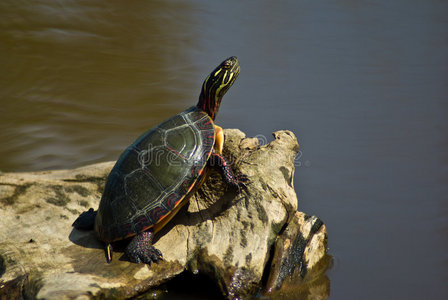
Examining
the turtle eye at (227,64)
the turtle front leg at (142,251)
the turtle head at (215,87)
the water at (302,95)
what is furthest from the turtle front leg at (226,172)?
the water at (302,95)

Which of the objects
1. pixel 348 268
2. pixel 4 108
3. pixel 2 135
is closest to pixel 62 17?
pixel 4 108

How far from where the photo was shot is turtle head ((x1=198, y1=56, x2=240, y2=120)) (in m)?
4.38

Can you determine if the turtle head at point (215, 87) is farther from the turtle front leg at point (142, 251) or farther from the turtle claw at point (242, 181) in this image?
the turtle front leg at point (142, 251)

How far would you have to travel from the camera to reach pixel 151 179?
144 inches

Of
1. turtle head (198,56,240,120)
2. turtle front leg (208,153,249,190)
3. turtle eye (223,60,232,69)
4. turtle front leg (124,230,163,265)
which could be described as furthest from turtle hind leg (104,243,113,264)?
turtle eye (223,60,232,69)

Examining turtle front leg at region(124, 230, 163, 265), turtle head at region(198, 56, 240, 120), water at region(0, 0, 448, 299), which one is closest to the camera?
turtle front leg at region(124, 230, 163, 265)

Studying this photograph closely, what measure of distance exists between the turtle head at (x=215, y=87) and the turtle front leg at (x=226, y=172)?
688 mm

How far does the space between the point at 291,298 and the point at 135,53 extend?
6436 millimetres

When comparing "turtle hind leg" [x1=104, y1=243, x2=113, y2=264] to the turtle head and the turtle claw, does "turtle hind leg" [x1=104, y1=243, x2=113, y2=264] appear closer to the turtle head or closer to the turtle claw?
the turtle claw

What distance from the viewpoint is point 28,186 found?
4121 mm

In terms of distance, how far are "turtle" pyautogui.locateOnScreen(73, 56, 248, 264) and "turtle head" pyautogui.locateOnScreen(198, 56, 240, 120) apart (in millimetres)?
378

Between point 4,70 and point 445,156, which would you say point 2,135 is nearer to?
point 4,70

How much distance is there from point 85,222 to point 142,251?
0.69 m

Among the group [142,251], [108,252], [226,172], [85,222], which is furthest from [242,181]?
[85,222]
